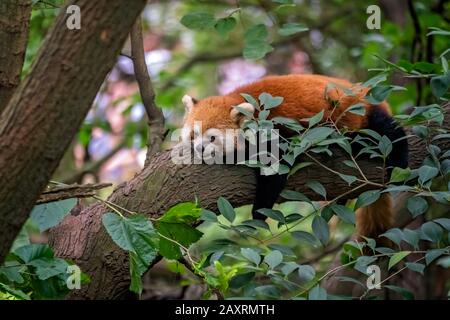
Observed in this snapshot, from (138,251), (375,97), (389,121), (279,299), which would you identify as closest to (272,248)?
(279,299)

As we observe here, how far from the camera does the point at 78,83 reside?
6.11 feet

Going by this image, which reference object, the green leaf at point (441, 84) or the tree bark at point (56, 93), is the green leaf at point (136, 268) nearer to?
the tree bark at point (56, 93)

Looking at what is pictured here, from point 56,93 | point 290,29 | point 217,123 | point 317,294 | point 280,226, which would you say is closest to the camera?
point 56,93

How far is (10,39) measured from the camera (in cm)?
247

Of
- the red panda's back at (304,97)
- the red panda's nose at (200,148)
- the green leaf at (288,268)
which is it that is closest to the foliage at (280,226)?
the green leaf at (288,268)

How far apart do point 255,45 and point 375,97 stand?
Result: 642 millimetres

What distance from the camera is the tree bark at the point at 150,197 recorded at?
9.71 ft

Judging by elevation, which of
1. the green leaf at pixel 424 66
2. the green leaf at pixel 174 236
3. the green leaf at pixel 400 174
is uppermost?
the green leaf at pixel 424 66

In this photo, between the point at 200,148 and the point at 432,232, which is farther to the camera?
the point at 200,148

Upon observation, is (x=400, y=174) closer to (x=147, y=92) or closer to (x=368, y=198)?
(x=368, y=198)

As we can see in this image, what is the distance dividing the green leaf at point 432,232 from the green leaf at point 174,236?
84cm

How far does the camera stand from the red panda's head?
3770mm

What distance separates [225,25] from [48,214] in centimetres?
116

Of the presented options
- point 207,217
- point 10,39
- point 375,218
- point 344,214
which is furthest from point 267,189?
point 10,39
